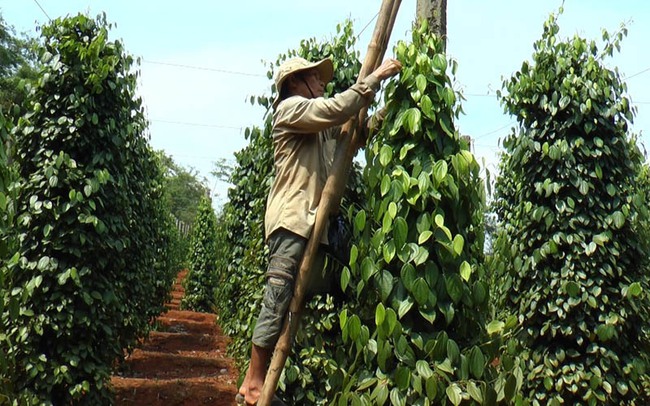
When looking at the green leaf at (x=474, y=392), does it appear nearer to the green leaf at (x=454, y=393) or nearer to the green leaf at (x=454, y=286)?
the green leaf at (x=454, y=393)

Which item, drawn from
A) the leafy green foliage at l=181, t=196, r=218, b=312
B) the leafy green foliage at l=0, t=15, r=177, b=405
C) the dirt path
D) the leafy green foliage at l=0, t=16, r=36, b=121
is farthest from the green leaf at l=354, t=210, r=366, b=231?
the leafy green foliage at l=0, t=16, r=36, b=121

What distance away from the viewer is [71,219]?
19.2 feet

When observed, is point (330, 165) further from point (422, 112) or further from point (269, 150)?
point (269, 150)

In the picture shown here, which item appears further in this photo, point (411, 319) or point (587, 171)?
point (587, 171)

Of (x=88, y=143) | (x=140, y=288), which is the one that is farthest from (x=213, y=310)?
(x=88, y=143)

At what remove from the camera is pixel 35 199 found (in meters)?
5.80

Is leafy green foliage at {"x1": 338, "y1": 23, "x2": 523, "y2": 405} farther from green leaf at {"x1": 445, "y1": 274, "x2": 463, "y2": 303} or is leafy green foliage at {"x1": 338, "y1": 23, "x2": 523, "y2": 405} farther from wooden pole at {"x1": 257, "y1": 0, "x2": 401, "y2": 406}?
wooden pole at {"x1": 257, "y1": 0, "x2": 401, "y2": 406}

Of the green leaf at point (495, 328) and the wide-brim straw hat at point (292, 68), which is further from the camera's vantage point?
the wide-brim straw hat at point (292, 68)

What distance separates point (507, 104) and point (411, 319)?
12.5 ft

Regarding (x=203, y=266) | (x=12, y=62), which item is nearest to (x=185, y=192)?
(x=12, y=62)

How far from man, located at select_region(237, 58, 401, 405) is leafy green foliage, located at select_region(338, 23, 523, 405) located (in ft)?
0.73

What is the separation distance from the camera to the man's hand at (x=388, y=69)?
3334 mm

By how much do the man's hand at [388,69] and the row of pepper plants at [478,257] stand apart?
5 centimetres

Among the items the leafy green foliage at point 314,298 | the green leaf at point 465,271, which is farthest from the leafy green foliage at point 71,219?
the green leaf at point 465,271
